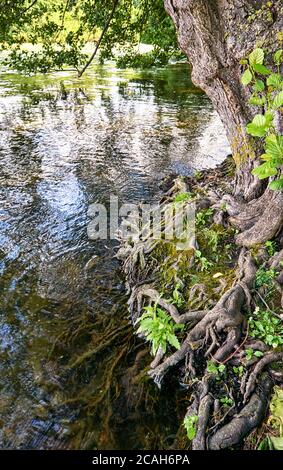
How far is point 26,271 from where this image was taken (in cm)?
659

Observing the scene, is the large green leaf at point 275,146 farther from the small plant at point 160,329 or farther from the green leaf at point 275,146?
the small plant at point 160,329

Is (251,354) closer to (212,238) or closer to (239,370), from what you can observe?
(239,370)

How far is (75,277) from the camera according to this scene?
21.4 feet

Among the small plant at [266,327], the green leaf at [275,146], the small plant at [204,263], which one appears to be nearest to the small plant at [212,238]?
the small plant at [204,263]

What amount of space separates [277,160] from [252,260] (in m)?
1.77

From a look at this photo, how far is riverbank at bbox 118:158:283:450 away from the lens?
3896 mm

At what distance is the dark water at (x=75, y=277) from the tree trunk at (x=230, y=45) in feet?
9.85

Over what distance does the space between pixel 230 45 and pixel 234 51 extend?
0.09 metres

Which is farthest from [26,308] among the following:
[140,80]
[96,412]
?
[140,80]

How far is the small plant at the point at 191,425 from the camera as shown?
3.91 m

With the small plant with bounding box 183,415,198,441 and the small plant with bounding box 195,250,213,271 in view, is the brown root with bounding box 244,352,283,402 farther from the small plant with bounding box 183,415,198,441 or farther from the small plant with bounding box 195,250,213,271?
the small plant with bounding box 195,250,213,271

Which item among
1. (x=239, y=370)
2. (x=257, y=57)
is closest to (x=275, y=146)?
(x=257, y=57)

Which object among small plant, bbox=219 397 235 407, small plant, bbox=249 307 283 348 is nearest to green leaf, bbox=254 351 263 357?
small plant, bbox=249 307 283 348

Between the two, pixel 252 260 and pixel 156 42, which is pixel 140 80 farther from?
pixel 252 260
